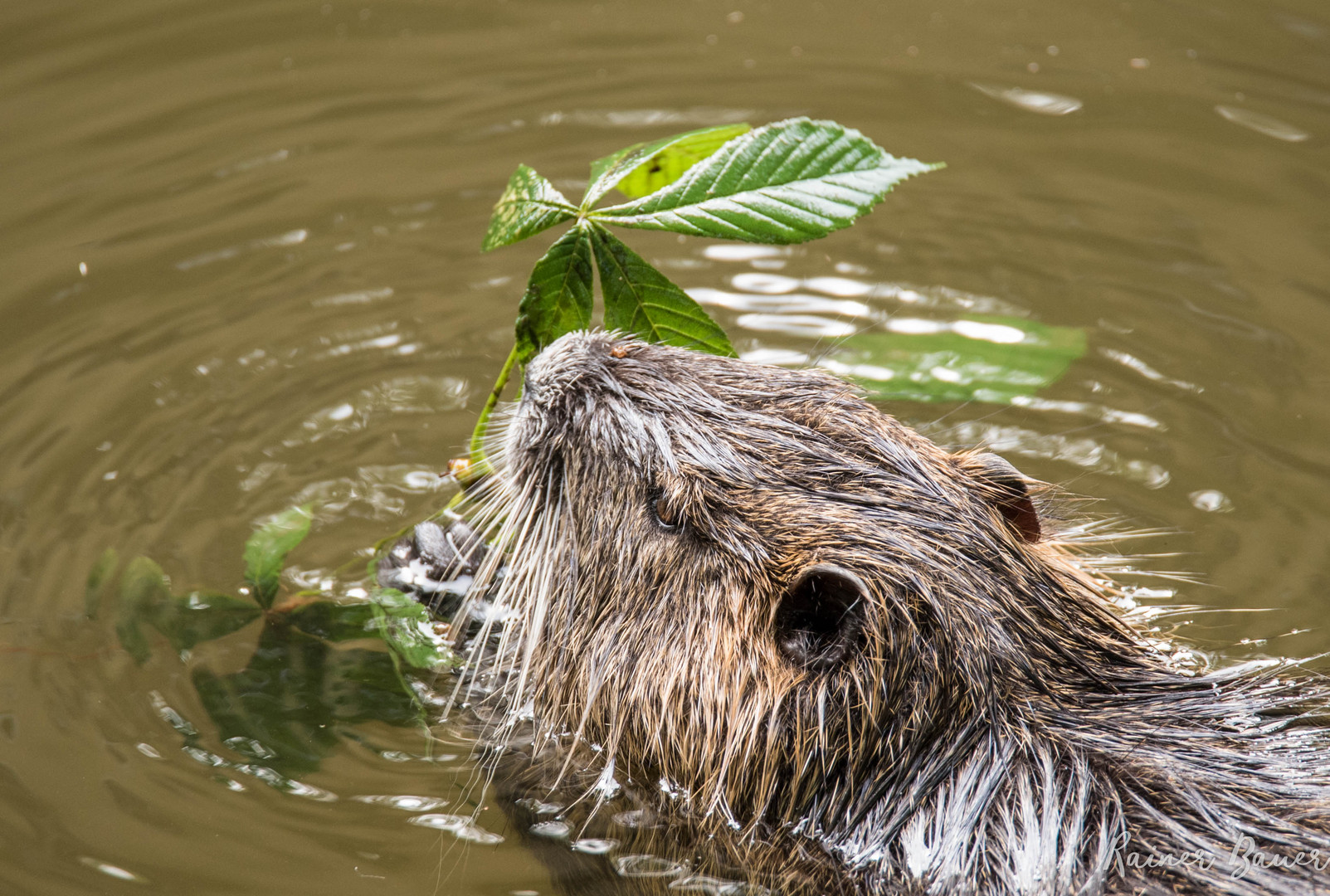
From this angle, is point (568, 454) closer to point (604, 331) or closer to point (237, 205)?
point (604, 331)

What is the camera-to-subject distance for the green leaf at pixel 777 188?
2.59 m

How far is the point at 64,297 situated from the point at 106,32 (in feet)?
6.85

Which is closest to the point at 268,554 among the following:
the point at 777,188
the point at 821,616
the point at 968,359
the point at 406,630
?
the point at 406,630

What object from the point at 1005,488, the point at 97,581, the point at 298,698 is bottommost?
the point at 298,698

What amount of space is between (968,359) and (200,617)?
2343 millimetres

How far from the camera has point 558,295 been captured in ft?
9.07

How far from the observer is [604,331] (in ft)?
A: 9.30

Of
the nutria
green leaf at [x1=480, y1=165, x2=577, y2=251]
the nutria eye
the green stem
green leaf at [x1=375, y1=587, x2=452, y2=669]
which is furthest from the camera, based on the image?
the green stem

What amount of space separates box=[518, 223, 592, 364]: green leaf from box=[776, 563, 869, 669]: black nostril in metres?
0.83

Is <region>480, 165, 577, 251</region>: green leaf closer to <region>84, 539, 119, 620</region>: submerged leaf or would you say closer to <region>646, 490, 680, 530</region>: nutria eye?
<region>646, 490, 680, 530</region>: nutria eye

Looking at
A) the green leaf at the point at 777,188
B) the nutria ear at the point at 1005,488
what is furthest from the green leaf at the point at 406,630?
the nutria ear at the point at 1005,488

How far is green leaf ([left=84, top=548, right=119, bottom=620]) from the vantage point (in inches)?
123

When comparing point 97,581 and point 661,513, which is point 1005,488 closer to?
point 661,513

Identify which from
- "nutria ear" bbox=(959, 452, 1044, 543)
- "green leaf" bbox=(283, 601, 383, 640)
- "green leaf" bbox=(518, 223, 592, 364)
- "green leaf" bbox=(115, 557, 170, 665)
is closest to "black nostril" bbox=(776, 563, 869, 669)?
"nutria ear" bbox=(959, 452, 1044, 543)
